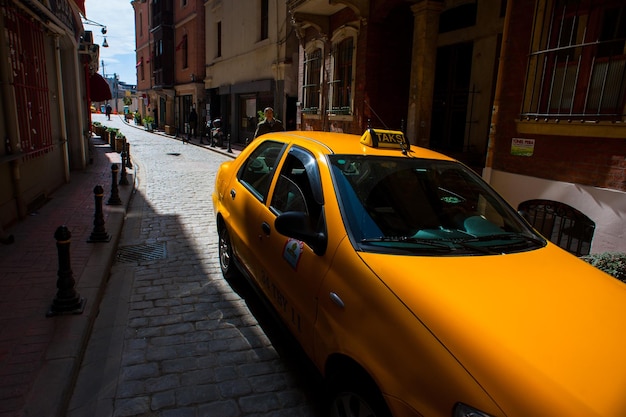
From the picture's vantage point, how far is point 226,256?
192 inches

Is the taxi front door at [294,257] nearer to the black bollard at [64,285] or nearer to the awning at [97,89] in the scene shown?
the black bollard at [64,285]

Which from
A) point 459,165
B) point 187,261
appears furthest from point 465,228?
point 187,261

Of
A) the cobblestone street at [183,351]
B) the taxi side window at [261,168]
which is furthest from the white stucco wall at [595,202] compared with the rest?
the cobblestone street at [183,351]

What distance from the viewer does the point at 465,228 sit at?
2.83m

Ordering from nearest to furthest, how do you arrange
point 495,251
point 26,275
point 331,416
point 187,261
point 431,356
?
point 431,356
point 331,416
point 495,251
point 26,275
point 187,261

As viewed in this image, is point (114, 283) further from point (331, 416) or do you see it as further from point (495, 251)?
point (495, 251)

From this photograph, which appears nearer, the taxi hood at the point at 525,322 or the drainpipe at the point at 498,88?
the taxi hood at the point at 525,322

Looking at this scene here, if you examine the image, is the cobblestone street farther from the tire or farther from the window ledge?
the window ledge

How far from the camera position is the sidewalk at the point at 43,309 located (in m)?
2.79

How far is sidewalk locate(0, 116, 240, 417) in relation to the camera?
9.16 feet

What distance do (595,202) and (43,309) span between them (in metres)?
6.34

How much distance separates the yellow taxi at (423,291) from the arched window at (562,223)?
3160 mm

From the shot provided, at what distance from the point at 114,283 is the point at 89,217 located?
294 centimetres

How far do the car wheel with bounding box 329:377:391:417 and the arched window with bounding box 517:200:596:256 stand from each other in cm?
474
